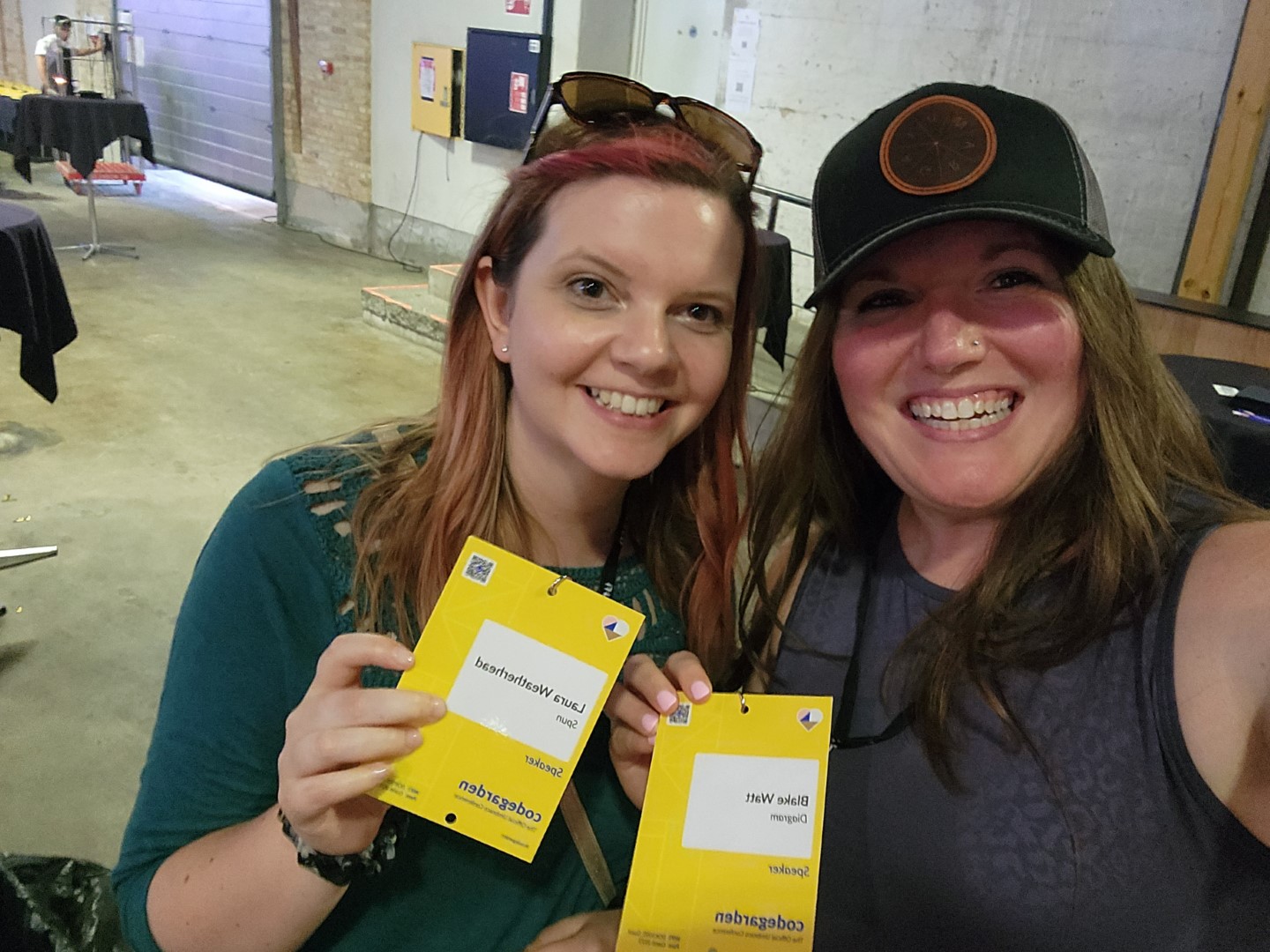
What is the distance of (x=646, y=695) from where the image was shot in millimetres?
994

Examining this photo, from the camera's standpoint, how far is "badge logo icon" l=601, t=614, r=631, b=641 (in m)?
0.93

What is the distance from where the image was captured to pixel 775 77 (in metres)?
5.84

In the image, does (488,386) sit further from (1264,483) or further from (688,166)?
(1264,483)

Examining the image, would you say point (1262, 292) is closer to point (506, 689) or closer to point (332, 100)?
point (506, 689)

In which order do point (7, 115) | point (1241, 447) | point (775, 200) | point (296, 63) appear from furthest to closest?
1. point (296, 63)
2. point (7, 115)
3. point (775, 200)
4. point (1241, 447)

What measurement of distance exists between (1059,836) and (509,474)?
774 mm

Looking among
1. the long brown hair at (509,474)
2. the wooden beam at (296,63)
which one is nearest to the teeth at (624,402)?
the long brown hair at (509,474)

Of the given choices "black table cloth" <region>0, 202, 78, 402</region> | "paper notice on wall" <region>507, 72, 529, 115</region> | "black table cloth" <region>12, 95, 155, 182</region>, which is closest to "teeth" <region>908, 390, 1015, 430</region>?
"black table cloth" <region>0, 202, 78, 402</region>

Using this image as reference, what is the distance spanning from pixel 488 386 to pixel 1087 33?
4492 millimetres

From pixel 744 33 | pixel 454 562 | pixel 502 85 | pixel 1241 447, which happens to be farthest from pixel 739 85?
pixel 454 562

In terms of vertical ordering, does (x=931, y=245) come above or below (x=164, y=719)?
above

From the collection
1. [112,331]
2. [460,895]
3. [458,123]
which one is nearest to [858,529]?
[460,895]

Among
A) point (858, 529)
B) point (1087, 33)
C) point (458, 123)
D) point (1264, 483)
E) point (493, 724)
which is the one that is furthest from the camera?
point (458, 123)

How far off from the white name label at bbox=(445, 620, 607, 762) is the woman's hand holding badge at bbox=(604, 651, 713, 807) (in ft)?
0.28
